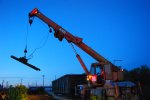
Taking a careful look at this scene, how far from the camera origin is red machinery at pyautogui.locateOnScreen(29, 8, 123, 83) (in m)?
19.6

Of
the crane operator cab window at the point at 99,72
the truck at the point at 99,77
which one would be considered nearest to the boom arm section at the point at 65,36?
the truck at the point at 99,77

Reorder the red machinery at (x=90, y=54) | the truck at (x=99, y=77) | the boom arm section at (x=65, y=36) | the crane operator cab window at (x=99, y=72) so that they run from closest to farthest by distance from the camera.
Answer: the truck at (x=99, y=77), the red machinery at (x=90, y=54), the crane operator cab window at (x=99, y=72), the boom arm section at (x=65, y=36)

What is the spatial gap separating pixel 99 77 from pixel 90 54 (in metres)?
2.72

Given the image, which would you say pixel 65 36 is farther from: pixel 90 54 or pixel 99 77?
pixel 99 77

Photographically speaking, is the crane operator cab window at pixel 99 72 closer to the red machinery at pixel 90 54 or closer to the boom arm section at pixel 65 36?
the red machinery at pixel 90 54

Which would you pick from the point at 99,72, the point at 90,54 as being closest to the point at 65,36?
the point at 90,54

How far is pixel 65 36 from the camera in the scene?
77.0 feet

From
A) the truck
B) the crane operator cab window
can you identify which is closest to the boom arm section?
the truck

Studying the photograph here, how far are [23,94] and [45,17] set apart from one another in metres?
6.98

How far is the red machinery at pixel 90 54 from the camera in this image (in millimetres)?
19562

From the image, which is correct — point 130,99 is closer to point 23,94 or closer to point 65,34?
point 65,34

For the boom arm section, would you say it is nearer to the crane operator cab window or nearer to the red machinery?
the red machinery

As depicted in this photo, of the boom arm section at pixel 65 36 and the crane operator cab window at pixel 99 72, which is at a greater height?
the boom arm section at pixel 65 36

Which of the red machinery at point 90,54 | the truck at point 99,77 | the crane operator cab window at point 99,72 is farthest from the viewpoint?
the crane operator cab window at point 99,72
